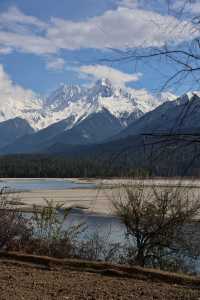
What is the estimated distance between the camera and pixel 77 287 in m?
7.30

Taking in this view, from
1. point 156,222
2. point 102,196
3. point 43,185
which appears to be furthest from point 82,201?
point 156,222

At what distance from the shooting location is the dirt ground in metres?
6.78

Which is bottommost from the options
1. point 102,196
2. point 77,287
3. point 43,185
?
point 77,287

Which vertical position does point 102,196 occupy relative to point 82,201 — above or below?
above

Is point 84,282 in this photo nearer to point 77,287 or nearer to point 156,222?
point 77,287

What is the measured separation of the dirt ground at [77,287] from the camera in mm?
6777

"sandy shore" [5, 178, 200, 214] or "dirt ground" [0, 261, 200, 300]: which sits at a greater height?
"sandy shore" [5, 178, 200, 214]

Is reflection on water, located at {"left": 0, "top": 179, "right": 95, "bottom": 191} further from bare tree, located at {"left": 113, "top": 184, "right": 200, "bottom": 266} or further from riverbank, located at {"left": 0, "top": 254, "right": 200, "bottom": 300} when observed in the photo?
riverbank, located at {"left": 0, "top": 254, "right": 200, "bottom": 300}

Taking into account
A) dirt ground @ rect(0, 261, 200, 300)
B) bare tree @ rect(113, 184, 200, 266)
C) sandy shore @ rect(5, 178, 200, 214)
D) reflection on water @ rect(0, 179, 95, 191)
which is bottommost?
dirt ground @ rect(0, 261, 200, 300)

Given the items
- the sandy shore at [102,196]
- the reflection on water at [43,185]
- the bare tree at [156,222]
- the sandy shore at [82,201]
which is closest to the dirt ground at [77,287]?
the sandy shore at [102,196]

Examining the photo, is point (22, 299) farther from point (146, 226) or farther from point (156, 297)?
point (146, 226)

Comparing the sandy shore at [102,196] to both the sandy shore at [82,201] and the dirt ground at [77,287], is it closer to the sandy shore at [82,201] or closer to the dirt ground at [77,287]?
the sandy shore at [82,201]

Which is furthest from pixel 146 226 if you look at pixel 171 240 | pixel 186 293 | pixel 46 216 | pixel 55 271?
pixel 186 293

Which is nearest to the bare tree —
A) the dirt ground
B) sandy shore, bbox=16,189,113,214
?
the dirt ground
